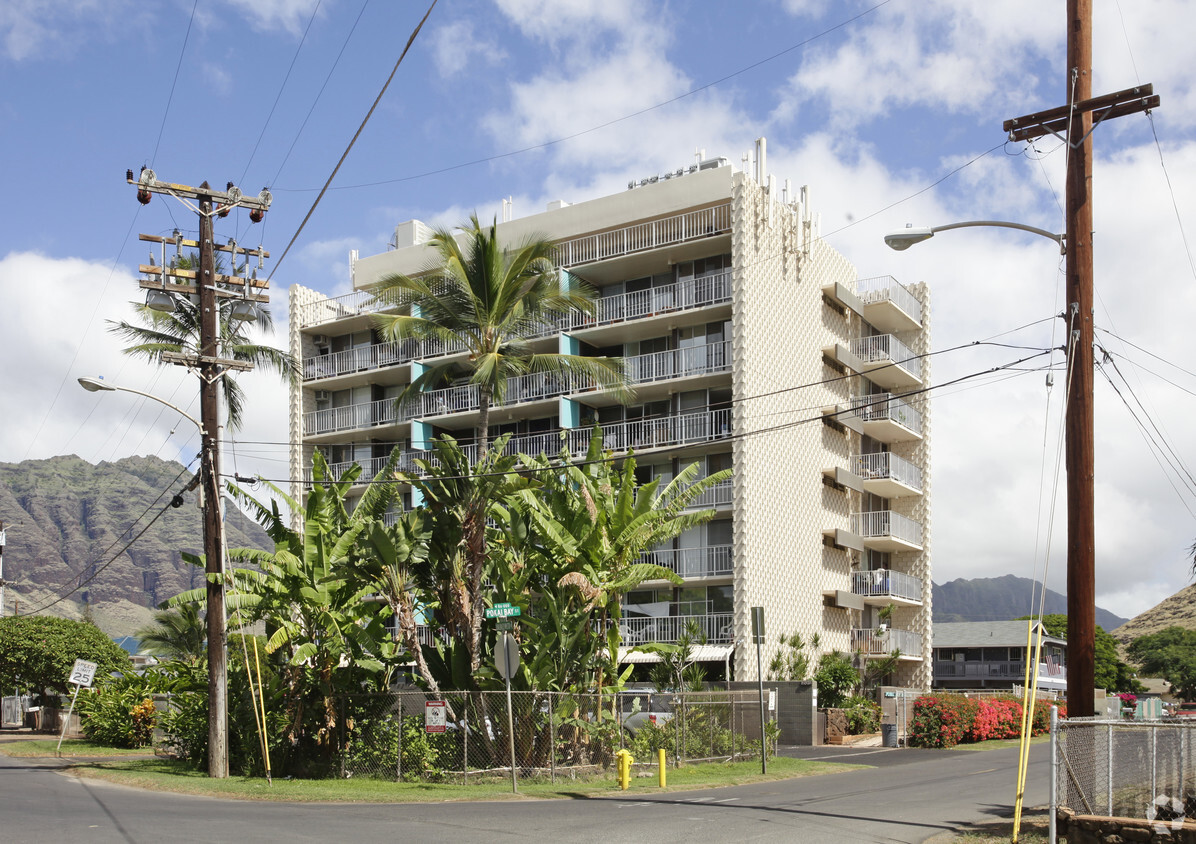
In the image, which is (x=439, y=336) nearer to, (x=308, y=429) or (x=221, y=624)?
(x=221, y=624)

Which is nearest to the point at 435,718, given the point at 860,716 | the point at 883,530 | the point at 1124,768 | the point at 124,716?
the point at 1124,768

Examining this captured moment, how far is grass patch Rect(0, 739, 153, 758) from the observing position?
29766mm

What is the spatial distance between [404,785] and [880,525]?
26.9 metres

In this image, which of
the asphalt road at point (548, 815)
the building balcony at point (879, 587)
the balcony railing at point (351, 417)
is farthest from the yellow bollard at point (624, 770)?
the balcony railing at point (351, 417)

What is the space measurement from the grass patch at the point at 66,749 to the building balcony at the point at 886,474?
26757mm

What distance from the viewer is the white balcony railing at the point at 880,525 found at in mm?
43438

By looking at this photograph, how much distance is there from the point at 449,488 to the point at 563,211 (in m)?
21.7

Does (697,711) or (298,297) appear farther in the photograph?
(298,297)

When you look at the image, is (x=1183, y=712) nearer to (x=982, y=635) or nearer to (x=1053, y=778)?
(x=982, y=635)

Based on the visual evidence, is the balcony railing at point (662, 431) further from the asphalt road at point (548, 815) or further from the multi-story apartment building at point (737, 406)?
the asphalt road at point (548, 815)

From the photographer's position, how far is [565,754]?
74.5ft

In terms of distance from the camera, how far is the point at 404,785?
837 inches

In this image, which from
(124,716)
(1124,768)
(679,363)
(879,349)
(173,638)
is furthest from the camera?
(173,638)

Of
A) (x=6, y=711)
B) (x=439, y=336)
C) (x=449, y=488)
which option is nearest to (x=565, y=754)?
(x=449, y=488)
